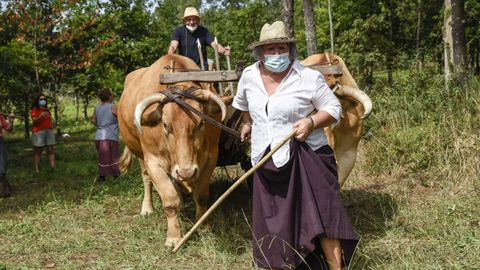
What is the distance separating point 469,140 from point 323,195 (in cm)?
410

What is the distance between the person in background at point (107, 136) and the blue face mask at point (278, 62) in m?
6.80

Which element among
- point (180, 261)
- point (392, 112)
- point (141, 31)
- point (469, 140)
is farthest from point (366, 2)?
point (180, 261)

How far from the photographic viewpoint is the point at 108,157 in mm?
10375

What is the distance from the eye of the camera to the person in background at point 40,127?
38.4ft

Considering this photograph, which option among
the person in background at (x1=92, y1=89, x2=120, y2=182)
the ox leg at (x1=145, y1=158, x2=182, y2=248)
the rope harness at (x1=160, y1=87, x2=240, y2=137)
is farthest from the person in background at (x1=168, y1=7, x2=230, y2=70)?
the person in background at (x1=92, y1=89, x2=120, y2=182)

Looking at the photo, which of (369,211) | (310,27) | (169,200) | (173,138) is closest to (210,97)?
(173,138)

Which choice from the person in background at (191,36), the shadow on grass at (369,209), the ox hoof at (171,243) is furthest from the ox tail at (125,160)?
the shadow on grass at (369,209)

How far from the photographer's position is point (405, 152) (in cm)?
777

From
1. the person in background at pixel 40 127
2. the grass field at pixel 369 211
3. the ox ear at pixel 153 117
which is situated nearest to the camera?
the grass field at pixel 369 211

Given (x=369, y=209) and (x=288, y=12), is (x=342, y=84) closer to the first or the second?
(x=369, y=209)

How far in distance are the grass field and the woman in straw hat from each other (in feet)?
2.20

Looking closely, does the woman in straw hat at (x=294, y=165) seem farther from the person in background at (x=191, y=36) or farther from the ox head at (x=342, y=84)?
the person in background at (x=191, y=36)

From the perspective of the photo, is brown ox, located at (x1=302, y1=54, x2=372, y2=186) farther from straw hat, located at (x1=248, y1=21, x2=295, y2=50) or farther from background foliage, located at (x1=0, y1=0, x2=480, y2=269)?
straw hat, located at (x1=248, y1=21, x2=295, y2=50)

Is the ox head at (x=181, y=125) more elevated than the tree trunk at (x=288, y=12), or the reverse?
the tree trunk at (x=288, y=12)
